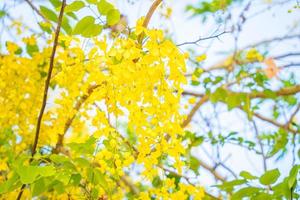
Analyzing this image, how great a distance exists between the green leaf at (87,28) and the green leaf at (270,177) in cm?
61

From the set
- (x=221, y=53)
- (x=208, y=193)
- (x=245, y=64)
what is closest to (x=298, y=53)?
(x=245, y=64)

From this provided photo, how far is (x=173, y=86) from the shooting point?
4.30 ft

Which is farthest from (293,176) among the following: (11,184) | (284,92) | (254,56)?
(254,56)

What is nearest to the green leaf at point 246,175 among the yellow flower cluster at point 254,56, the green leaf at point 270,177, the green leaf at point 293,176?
the green leaf at point 270,177

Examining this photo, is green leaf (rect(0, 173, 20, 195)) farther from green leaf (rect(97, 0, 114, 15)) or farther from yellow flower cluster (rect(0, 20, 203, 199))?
green leaf (rect(97, 0, 114, 15))

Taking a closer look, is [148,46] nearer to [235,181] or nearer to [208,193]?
[235,181]

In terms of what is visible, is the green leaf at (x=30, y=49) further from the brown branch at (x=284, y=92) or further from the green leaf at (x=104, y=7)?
the brown branch at (x=284, y=92)

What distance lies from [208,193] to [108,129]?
70 cm

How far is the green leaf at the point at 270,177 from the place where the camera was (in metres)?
1.36

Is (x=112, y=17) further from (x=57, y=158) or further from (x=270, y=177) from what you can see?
(x=270, y=177)

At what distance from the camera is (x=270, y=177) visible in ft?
4.47

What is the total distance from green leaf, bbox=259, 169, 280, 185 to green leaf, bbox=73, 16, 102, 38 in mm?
610

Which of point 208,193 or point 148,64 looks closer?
point 148,64

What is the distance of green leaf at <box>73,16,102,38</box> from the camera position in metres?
1.28
